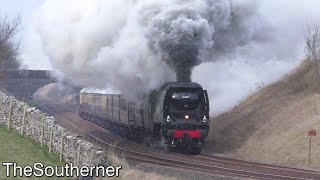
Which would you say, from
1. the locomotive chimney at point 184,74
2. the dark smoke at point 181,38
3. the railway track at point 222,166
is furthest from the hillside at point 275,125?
the dark smoke at point 181,38

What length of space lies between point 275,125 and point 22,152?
14.0 metres

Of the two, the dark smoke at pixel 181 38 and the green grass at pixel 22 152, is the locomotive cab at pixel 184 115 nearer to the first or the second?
the dark smoke at pixel 181 38

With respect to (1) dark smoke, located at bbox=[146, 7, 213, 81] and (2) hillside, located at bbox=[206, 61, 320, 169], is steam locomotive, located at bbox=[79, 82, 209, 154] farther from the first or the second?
(2) hillside, located at bbox=[206, 61, 320, 169]

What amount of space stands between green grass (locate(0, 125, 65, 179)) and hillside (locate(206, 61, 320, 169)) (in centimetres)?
983

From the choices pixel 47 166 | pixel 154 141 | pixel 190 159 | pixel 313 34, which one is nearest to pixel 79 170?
pixel 47 166

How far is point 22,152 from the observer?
16125 mm

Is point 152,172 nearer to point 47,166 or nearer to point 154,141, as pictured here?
point 47,166

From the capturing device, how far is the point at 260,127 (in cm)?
2569

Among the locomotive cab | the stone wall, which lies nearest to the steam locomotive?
the locomotive cab

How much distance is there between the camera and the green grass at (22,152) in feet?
49.1

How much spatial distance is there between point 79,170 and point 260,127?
562 inches

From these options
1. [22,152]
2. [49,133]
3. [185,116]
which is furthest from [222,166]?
[22,152]

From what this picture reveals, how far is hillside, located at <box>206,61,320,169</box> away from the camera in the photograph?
21.3 metres

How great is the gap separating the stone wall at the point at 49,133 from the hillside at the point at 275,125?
9.52 meters
